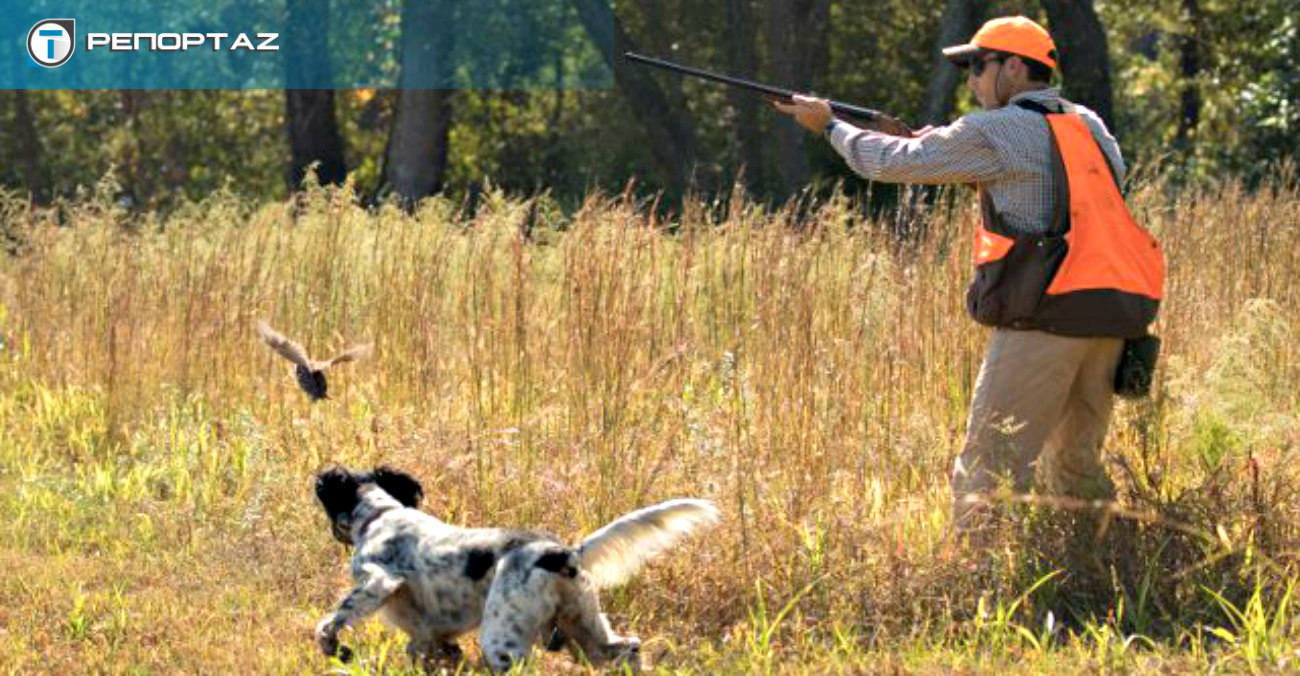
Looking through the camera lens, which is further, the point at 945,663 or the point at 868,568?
the point at 868,568

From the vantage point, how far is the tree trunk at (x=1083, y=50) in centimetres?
2256

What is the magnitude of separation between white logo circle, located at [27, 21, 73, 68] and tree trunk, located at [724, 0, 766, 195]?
828cm

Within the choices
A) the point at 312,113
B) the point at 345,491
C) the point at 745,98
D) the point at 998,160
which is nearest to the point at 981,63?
the point at 998,160

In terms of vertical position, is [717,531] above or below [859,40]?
below

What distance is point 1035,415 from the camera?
21.5 ft

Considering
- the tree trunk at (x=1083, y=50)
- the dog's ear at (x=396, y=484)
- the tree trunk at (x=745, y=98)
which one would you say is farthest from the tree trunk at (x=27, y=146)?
the dog's ear at (x=396, y=484)

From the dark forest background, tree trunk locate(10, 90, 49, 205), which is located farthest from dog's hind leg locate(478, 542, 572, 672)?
tree trunk locate(10, 90, 49, 205)

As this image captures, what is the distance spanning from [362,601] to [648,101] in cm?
1936

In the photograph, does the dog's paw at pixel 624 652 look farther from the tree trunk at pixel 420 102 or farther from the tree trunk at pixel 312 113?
the tree trunk at pixel 312 113

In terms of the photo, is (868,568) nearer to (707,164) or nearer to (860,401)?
(860,401)

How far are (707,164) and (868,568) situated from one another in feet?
65.0

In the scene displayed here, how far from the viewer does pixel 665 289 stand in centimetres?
945

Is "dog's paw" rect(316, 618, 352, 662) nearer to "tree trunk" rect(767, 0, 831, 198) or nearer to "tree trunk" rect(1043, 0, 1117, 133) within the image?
"tree trunk" rect(767, 0, 831, 198)

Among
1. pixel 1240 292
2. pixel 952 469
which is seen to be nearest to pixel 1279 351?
pixel 1240 292
